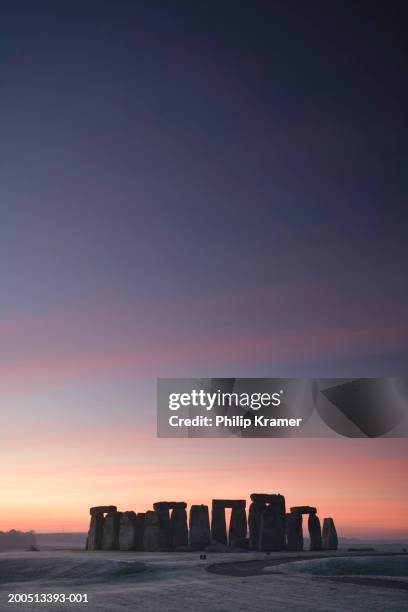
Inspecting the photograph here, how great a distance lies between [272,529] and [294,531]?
5.64 ft

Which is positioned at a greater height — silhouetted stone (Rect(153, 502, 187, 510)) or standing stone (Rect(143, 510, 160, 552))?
silhouetted stone (Rect(153, 502, 187, 510))

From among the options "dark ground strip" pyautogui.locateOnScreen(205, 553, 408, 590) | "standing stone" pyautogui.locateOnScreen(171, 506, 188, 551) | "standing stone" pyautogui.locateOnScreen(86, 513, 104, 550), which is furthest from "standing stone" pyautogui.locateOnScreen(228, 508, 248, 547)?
"dark ground strip" pyautogui.locateOnScreen(205, 553, 408, 590)

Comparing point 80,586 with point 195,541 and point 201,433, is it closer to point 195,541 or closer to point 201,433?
point 201,433

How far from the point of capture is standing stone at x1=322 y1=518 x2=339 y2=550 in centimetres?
4572

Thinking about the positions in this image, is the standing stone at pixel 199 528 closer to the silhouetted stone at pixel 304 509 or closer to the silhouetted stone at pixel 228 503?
the silhouetted stone at pixel 228 503

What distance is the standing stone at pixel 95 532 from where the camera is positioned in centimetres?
4603

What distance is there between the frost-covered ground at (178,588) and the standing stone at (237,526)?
16339 mm

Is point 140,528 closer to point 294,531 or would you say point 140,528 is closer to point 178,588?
point 294,531

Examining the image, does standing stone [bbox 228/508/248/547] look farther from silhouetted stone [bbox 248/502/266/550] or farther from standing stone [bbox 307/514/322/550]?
standing stone [bbox 307/514/322/550]

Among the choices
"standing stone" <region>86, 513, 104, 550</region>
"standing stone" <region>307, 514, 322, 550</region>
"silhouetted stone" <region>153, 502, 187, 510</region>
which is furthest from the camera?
"standing stone" <region>86, 513, 104, 550</region>

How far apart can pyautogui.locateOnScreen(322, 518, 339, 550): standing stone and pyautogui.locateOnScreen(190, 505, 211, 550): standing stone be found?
7380 mm

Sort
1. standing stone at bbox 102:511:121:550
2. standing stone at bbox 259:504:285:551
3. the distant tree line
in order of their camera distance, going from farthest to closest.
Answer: the distant tree line
standing stone at bbox 102:511:121:550
standing stone at bbox 259:504:285:551

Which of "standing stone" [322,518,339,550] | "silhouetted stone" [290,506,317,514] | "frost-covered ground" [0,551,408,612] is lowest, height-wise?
"frost-covered ground" [0,551,408,612]

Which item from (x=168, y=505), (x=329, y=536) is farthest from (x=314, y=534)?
(x=168, y=505)
